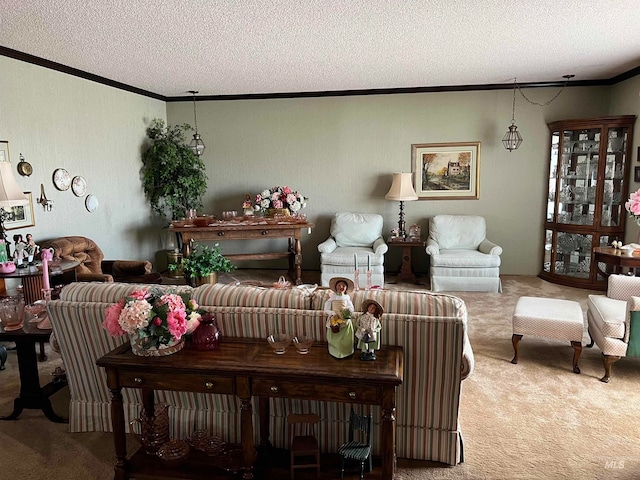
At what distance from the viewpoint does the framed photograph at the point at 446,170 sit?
256 inches

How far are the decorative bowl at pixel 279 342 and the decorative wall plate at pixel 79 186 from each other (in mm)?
3847

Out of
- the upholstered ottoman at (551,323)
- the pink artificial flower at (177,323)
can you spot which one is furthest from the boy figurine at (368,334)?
the upholstered ottoman at (551,323)

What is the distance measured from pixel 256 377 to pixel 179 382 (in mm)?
376

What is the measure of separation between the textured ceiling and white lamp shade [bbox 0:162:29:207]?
1.08 metres

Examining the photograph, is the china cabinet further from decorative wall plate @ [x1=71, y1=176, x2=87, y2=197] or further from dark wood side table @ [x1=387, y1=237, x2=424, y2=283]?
decorative wall plate @ [x1=71, y1=176, x2=87, y2=197]

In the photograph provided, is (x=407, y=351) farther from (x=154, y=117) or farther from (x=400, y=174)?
(x=154, y=117)

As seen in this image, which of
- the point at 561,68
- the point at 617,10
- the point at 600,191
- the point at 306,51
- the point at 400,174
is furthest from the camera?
the point at 400,174

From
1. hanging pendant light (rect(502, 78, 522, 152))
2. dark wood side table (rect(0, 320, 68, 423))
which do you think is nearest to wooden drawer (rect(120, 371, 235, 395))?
dark wood side table (rect(0, 320, 68, 423))

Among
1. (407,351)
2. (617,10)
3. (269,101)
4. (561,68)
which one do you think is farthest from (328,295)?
(269,101)

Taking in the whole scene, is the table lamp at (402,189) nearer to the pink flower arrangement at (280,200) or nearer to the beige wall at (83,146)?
the pink flower arrangement at (280,200)

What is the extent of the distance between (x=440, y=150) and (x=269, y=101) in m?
2.53

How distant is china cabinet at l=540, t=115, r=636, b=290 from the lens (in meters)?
5.59

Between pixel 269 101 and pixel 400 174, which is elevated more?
pixel 269 101

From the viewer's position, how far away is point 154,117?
679 centimetres
